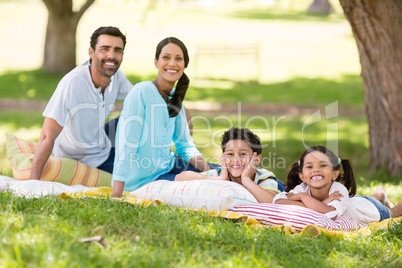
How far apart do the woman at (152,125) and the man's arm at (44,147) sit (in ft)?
2.23

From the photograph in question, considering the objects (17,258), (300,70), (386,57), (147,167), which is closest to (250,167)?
(147,167)

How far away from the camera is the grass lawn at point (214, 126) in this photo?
3162 millimetres

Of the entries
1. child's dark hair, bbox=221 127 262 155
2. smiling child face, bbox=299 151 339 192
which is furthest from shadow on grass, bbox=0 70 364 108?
smiling child face, bbox=299 151 339 192

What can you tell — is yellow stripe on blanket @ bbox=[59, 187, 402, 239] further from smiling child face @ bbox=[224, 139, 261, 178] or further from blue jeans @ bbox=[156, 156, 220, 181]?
blue jeans @ bbox=[156, 156, 220, 181]

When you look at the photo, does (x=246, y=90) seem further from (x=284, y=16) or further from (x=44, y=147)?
(x=284, y=16)

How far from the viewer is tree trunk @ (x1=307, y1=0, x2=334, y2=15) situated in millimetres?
35094

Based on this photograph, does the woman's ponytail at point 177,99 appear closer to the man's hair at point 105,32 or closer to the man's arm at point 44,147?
the man's hair at point 105,32

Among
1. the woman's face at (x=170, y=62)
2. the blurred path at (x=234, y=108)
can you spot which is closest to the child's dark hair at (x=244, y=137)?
the woman's face at (x=170, y=62)

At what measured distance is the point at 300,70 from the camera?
18969 millimetres

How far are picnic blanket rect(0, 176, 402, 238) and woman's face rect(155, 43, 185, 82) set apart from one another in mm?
1069

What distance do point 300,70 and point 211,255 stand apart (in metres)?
16.5

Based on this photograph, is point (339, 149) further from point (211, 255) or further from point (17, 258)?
point (17, 258)

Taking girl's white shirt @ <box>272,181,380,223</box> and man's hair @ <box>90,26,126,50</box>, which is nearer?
girl's white shirt @ <box>272,181,380,223</box>

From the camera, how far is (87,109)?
17.8 feet
